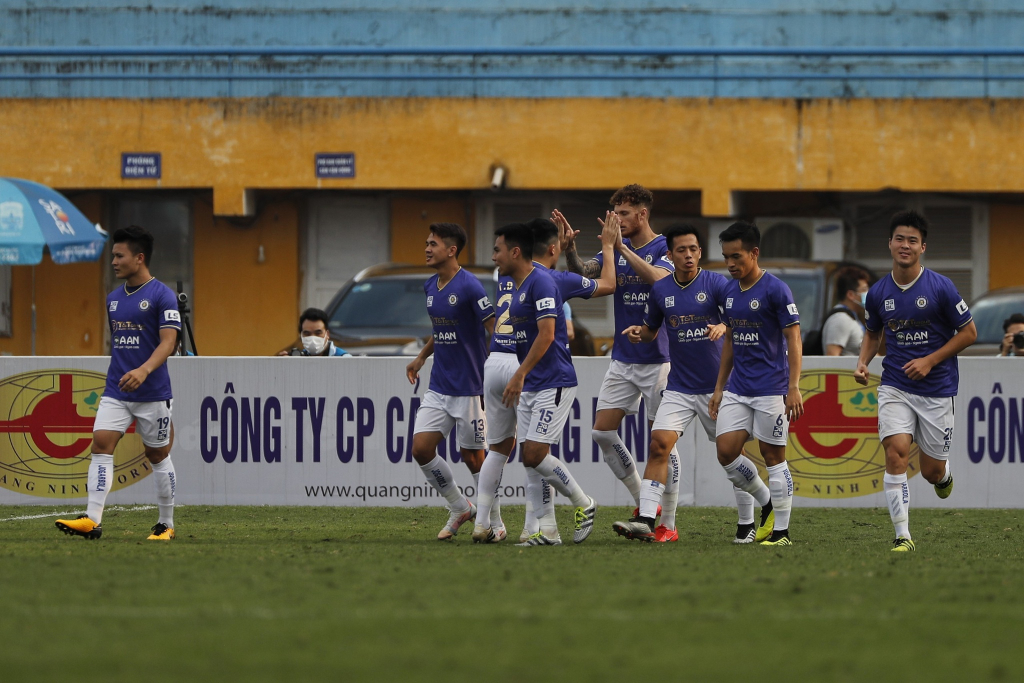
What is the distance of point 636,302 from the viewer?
31.7ft

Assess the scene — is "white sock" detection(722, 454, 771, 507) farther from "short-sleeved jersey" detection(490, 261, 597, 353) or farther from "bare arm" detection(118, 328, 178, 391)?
"bare arm" detection(118, 328, 178, 391)

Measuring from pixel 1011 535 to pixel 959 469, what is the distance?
89.3 inches

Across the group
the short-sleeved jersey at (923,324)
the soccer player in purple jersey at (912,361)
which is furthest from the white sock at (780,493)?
the short-sleeved jersey at (923,324)

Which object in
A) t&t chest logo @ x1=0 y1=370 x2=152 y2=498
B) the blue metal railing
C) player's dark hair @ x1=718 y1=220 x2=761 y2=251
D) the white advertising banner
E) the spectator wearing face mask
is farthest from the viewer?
the blue metal railing

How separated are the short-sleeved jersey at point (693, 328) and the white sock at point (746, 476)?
1.74ft

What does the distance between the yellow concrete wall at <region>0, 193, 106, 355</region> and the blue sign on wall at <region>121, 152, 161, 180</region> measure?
1.78 metres

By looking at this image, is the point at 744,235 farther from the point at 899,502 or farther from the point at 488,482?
the point at 488,482

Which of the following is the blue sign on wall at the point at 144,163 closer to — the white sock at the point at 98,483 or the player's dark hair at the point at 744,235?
the white sock at the point at 98,483

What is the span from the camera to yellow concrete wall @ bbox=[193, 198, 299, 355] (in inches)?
905

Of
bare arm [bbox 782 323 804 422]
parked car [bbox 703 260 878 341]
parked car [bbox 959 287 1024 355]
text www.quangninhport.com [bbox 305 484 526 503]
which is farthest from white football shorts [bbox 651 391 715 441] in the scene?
parked car [bbox 959 287 1024 355]

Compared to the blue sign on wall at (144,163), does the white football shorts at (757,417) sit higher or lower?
lower

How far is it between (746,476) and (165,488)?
3.89 m

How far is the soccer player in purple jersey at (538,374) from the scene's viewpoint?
8.73m

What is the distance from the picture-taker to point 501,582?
6867 millimetres
